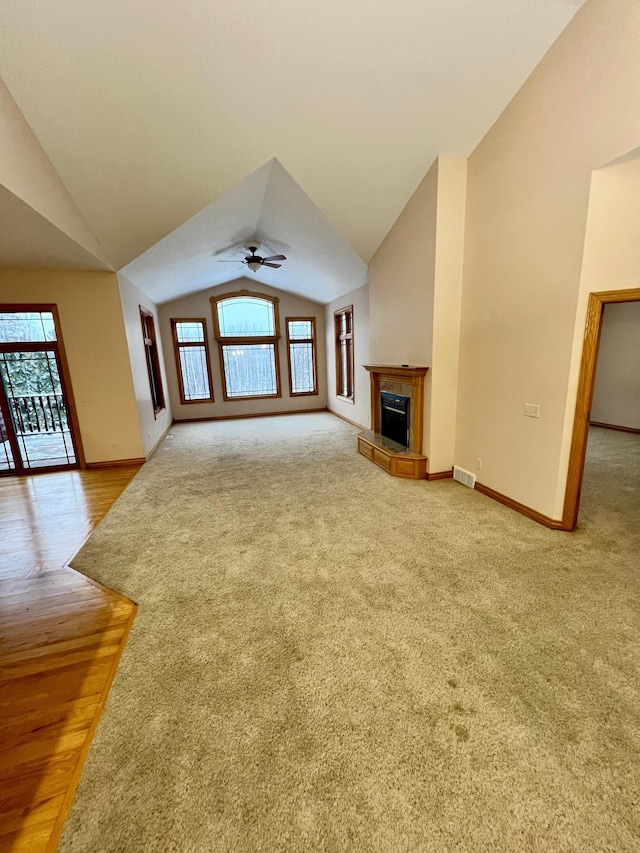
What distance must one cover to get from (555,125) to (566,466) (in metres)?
2.70

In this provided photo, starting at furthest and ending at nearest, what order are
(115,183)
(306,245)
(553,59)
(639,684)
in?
(306,245) → (115,183) → (553,59) → (639,684)

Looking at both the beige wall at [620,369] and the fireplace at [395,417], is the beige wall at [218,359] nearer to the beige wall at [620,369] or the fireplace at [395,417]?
the fireplace at [395,417]

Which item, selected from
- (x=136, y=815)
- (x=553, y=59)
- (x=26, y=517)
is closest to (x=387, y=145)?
(x=553, y=59)

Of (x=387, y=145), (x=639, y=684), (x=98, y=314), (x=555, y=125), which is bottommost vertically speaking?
(x=639, y=684)

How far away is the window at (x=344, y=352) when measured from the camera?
7613mm

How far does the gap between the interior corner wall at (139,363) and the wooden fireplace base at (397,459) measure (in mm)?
3642

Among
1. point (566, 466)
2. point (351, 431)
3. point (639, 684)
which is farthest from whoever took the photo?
point (351, 431)

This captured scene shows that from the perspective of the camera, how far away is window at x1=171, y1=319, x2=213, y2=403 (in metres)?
8.38

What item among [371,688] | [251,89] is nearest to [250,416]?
[251,89]

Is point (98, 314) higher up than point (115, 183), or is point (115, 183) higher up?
point (115, 183)

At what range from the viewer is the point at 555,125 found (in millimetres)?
2678

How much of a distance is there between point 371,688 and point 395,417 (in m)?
3.69

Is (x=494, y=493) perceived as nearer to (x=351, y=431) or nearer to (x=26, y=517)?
(x=351, y=431)

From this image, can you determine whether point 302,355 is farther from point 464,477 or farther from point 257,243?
point 464,477
